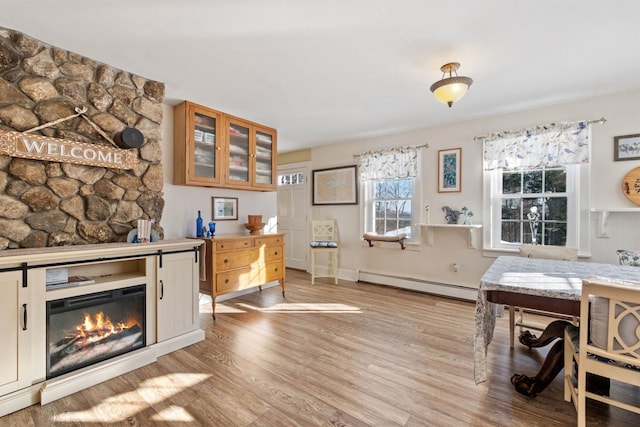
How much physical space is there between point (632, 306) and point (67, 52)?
3979 mm

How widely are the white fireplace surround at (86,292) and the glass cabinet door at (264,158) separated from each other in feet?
5.28

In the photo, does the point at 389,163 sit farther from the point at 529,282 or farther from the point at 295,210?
the point at 529,282

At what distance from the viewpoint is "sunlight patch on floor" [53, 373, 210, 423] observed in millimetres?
1672

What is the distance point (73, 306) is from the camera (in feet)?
6.59

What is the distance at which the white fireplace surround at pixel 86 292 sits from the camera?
5.73 ft

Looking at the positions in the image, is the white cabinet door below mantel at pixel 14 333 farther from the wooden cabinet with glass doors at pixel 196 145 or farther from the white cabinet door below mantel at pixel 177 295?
the wooden cabinet with glass doors at pixel 196 145

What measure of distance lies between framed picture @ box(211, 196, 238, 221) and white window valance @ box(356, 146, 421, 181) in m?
2.10

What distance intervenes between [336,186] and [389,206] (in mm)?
1038

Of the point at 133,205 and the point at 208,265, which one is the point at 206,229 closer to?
the point at 208,265

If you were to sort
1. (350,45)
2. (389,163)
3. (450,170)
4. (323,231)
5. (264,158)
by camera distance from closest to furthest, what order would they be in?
1. (350,45)
2. (450,170)
3. (264,158)
4. (389,163)
5. (323,231)

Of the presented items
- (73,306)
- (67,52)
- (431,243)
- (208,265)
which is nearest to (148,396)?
(73,306)

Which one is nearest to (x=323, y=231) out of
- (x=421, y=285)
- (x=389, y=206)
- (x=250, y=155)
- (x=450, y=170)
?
(x=389, y=206)

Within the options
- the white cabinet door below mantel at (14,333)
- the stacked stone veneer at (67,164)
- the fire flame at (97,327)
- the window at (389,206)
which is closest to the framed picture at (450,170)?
the window at (389,206)

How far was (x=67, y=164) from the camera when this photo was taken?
2.26 meters
